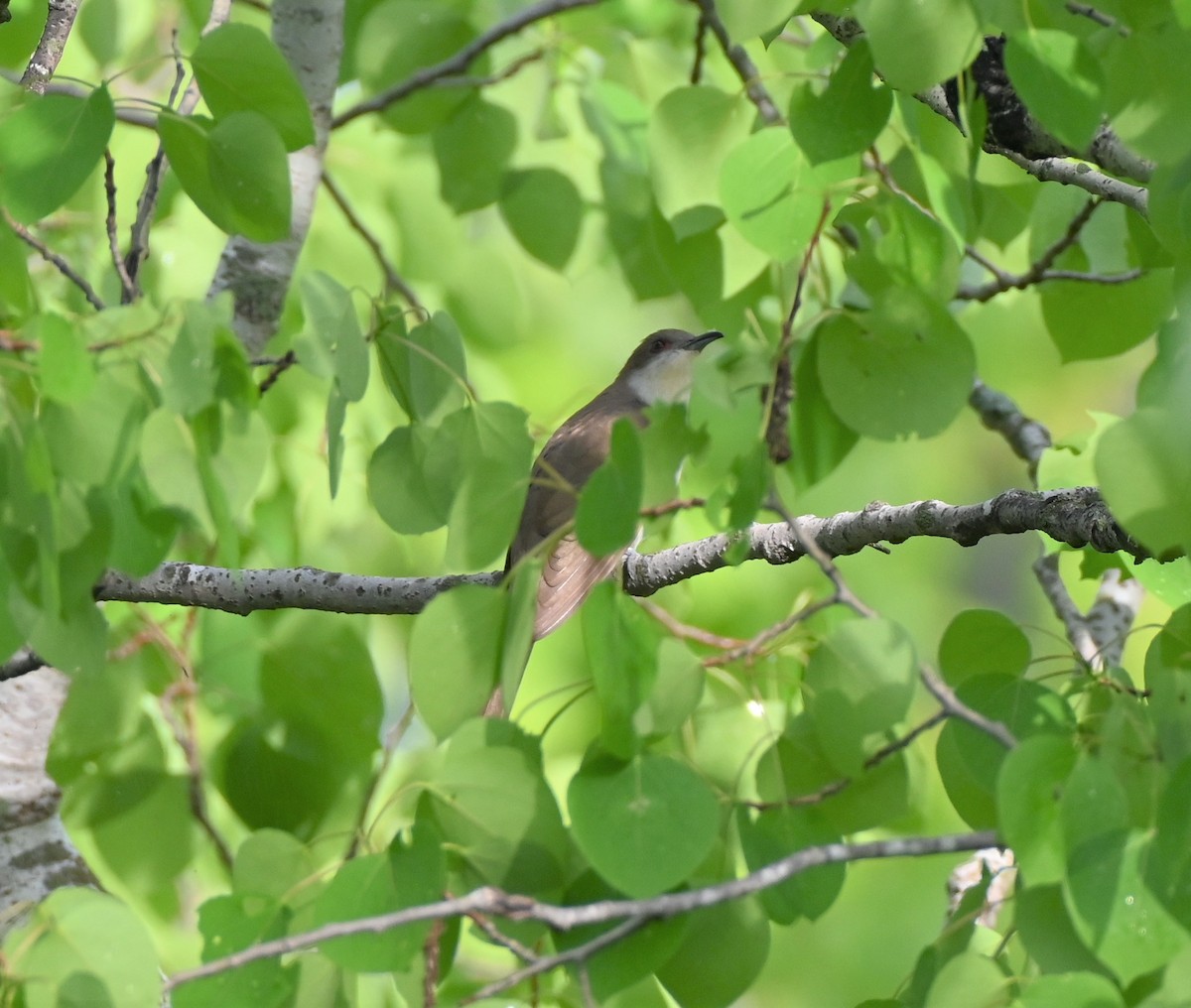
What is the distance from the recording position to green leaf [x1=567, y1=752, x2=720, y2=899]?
61.4 inches

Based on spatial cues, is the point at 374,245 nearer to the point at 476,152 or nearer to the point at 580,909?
the point at 476,152

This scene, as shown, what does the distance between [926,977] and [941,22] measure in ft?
3.88

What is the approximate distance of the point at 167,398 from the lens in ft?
5.49

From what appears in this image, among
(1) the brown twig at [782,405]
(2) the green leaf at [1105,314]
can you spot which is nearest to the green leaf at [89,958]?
(1) the brown twig at [782,405]

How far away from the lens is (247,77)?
203 centimetres

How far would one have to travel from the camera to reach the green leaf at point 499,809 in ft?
5.32

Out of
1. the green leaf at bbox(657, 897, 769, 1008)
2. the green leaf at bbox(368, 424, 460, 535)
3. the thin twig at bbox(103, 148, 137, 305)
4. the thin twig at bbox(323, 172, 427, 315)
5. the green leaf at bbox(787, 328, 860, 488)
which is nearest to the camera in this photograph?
the green leaf at bbox(657, 897, 769, 1008)

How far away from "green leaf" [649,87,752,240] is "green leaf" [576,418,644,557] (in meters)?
1.12

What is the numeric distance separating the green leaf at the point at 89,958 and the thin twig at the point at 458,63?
2670 millimetres

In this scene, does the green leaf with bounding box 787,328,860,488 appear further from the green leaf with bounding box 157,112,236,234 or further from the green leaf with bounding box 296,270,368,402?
the green leaf with bounding box 157,112,236,234

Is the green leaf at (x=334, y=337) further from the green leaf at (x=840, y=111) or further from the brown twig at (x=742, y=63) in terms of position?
the brown twig at (x=742, y=63)

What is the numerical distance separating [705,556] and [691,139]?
0.76m

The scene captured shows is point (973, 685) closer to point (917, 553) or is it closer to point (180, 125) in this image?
point (180, 125)

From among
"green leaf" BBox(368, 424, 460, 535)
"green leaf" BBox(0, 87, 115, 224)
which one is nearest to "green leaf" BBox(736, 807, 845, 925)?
"green leaf" BBox(368, 424, 460, 535)
